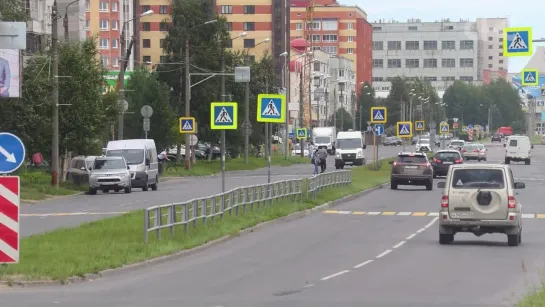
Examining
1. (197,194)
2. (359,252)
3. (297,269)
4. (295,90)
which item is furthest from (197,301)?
(295,90)

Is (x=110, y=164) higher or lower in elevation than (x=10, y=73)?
lower

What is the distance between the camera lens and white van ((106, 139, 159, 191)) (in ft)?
173

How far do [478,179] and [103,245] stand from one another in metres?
8.28

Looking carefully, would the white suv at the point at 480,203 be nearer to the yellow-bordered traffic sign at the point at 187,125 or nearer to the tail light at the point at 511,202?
the tail light at the point at 511,202

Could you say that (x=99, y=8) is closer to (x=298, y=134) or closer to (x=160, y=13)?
(x=160, y=13)

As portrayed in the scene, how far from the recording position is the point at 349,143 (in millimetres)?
87125

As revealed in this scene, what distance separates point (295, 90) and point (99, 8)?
146ft

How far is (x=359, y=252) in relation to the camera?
2366 centimetres

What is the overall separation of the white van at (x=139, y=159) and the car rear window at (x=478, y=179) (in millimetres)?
29060

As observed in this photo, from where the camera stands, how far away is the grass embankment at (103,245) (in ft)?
60.8

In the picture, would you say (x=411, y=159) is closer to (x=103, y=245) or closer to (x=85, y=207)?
(x=85, y=207)

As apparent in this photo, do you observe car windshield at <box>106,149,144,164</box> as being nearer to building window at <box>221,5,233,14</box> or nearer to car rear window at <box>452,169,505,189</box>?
car rear window at <box>452,169,505,189</box>

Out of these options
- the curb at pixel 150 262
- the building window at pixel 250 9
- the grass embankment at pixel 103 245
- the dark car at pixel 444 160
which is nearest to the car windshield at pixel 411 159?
the dark car at pixel 444 160

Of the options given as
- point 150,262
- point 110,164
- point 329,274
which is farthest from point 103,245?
point 110,164
